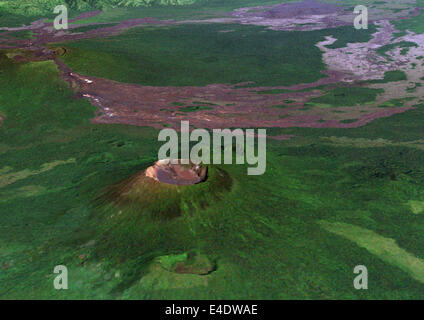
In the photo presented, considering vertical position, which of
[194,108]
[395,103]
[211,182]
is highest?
[194,108]

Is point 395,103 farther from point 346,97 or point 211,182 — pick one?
point 211,182

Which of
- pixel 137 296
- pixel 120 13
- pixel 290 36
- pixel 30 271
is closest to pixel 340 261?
pixel 137 296

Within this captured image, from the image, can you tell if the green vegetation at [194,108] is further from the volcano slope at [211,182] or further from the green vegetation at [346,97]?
the green vegetation at [346,97]

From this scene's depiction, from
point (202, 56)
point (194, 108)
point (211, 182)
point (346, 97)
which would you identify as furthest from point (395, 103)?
point (202, 56)

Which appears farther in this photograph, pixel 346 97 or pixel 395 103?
pixel 346 97

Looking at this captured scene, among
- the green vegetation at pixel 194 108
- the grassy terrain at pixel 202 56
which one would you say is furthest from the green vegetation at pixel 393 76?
the green vegetation at pixel 194 108

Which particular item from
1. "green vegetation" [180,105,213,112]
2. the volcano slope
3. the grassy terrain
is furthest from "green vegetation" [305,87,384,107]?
"green vegetation" [180,105,213,112]
